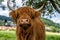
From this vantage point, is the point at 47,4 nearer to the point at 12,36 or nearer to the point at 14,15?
the point at 12,36

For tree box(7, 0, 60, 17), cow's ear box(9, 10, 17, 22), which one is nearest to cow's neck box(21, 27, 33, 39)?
cow's ear box(9, 10, 17, 22)

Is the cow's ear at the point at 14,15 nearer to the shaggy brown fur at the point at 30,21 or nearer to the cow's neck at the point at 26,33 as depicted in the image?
the shaggy brown fur at the point at 30,21

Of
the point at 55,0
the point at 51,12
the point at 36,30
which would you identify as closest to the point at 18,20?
the point at 36,30

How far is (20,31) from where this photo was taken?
939 centimetres

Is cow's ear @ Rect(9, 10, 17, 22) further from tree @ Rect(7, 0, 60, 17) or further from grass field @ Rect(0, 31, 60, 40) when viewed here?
grass field @ Rect(0, 31, 60, 40)

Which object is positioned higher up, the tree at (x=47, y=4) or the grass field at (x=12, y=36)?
the tree at (x=47, y=4)

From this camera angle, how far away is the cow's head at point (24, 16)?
8.73 metres

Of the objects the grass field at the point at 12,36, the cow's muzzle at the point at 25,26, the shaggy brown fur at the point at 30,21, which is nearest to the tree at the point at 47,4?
the grass field at the point at 12,36

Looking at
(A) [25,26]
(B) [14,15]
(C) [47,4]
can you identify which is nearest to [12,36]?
(C) [47,4]

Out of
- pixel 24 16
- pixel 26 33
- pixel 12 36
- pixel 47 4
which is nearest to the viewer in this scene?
pixel 24 16

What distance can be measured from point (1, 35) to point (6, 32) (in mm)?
859

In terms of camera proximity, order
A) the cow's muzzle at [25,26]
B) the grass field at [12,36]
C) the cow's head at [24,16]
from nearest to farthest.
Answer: the cow's head at [24,16] → the cow's muzzle at [25,26] → the grass field at [12,36]

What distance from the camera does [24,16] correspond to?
884 cm

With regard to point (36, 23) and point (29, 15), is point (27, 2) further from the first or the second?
point (29, 15)
